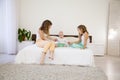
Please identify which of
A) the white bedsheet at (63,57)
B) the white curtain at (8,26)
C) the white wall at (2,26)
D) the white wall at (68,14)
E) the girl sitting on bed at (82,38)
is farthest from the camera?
the white wall at (68,14)

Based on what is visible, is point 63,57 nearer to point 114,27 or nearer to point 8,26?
point 8,26

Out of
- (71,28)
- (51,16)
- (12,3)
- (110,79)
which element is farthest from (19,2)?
(110,79)

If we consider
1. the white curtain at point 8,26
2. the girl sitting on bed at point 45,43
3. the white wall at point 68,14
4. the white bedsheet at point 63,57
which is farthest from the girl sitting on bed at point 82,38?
the white curtain at point 8,26

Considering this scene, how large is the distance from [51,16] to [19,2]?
1311 mm

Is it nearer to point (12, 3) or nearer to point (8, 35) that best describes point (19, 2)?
point (12, 3)

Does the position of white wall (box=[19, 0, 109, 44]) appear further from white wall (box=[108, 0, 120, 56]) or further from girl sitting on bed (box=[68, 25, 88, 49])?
girl sitting on bed (box=[68, 25, 88, 49])

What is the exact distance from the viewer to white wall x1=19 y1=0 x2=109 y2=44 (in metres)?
6.95

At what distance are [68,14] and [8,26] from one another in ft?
7.39

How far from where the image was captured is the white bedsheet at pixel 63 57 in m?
4.38

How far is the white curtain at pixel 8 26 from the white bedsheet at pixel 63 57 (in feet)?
7.13

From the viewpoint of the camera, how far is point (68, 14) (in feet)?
23.0

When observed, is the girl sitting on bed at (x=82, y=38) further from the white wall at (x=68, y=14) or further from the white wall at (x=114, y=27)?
the white wall at (x=114, y=27)

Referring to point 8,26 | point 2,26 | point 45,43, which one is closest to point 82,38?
point 45,43

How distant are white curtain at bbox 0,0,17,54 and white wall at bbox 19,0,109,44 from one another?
625 millimetres
